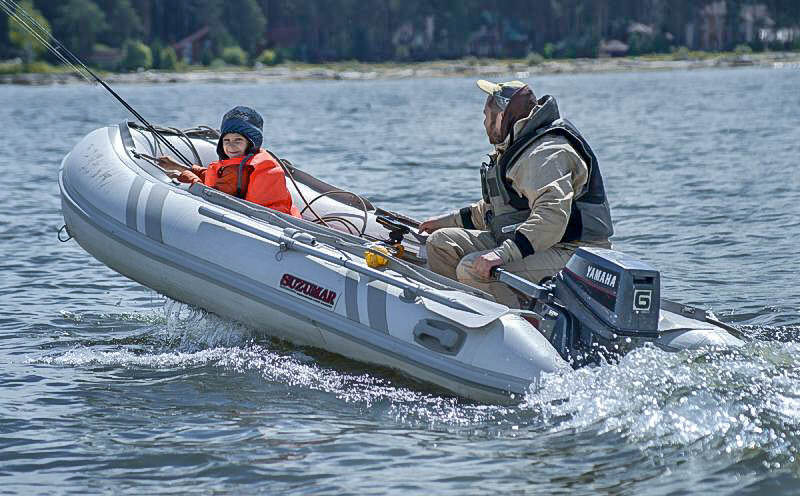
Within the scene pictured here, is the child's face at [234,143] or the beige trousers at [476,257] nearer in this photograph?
the beige trousers at [476,257]

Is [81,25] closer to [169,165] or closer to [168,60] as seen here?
[168,60]

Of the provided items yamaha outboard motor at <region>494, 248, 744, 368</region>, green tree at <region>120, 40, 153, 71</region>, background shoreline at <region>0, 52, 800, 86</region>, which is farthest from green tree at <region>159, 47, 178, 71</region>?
yamaha outboard motor at <region>494, 248, 744, 368</region>

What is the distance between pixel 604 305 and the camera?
532 cm

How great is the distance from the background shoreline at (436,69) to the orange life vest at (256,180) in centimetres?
5748

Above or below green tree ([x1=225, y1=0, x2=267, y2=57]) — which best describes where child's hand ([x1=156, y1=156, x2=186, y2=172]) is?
below

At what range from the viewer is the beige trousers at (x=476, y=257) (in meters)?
5.79

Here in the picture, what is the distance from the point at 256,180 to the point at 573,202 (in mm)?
1971

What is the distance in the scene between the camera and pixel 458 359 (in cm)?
555

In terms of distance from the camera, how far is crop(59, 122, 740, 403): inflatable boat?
5.38m

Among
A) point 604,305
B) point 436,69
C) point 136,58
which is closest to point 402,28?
point 436,69

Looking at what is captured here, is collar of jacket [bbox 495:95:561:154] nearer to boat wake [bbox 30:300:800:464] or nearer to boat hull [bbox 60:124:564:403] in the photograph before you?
boat hull [bbox 60:124:564:403]

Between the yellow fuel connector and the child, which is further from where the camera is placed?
the child

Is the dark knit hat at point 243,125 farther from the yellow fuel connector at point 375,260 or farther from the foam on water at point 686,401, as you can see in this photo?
the foam on water at point 686,401

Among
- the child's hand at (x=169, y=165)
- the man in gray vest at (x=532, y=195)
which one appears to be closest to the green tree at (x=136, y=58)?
the child's hand at (x=169, y=165)
